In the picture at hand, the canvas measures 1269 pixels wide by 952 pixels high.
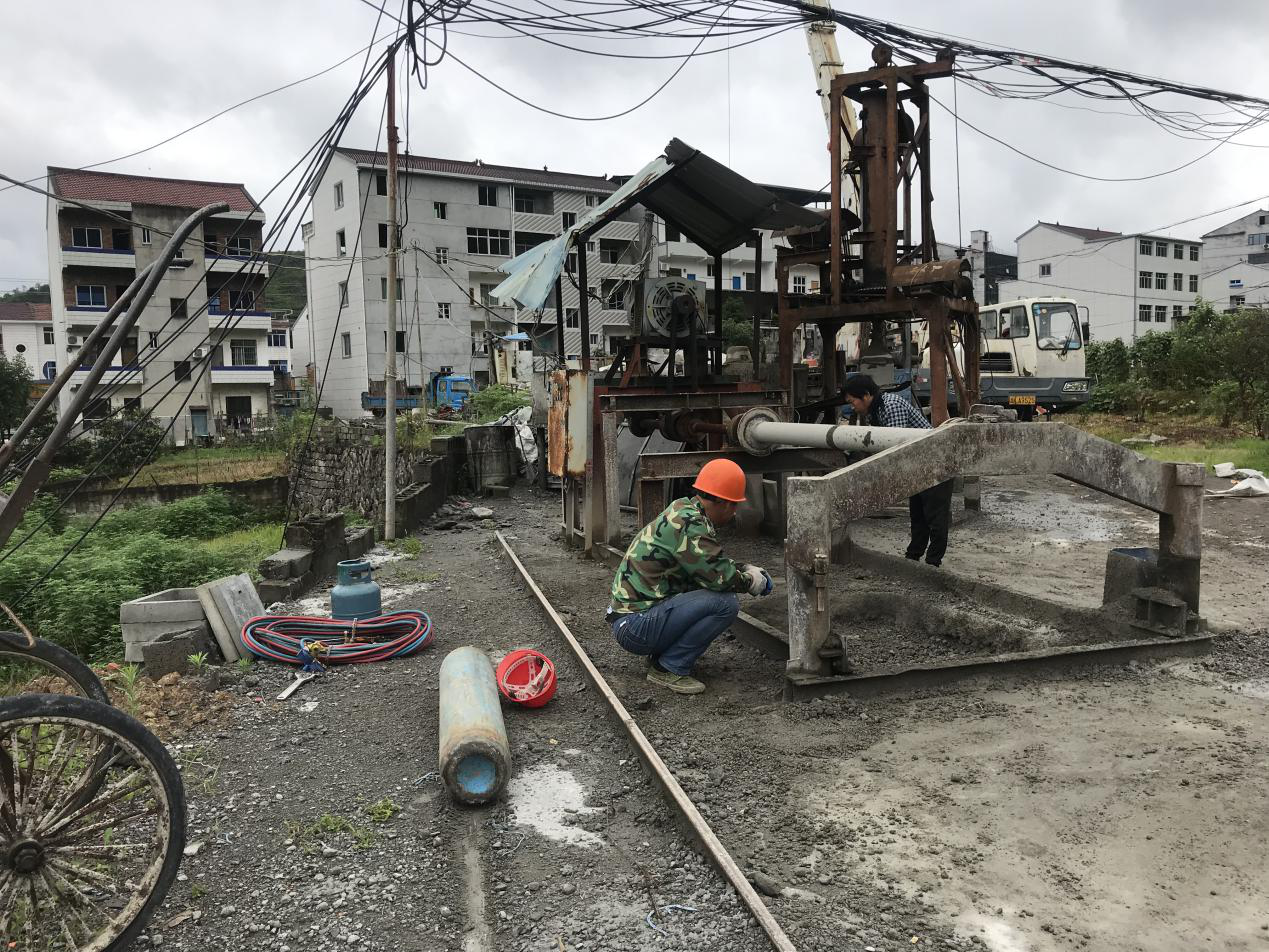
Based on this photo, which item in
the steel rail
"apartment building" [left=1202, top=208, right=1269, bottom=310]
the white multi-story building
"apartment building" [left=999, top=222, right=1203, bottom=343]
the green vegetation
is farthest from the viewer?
the white multi-story building

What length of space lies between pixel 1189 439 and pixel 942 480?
15.2m

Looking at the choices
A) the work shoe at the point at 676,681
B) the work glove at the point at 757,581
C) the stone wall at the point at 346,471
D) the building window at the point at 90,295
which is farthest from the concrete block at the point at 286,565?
the building window at the point at 90,295

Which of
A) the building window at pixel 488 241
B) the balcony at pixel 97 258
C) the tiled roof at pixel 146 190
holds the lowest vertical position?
the balcony at pixel 97 258

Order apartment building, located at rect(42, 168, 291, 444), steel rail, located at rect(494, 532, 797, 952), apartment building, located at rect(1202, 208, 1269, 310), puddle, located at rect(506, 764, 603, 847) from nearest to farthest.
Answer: steel rail, located at rect(494, 532, 797, 952) < puddle, located at rect(506, 764, 603, 847) < apartment building, located at rect(42, 168, 291, 444) < apartment building, located at rect(1202, 208, 1269, 310)

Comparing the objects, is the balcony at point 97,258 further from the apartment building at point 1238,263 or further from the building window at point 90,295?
the apartment building at point 1238,263

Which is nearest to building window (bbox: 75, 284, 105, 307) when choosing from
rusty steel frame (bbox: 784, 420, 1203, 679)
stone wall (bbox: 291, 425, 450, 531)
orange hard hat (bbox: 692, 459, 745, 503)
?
stone wall (bbox: 291, 425, 450, 531)

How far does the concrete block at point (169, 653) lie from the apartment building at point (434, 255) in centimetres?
3651

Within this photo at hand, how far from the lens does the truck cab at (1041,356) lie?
68.7 feet

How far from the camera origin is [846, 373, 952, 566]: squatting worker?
7695 millimetres

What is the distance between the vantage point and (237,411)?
158ft

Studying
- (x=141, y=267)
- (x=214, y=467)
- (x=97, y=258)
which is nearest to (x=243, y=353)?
(x=141, y=267)

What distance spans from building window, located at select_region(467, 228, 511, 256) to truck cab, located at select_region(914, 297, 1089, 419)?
30.1 m

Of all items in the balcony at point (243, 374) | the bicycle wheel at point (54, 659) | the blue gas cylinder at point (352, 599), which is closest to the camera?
the bicycle wheel at point (54, 659)

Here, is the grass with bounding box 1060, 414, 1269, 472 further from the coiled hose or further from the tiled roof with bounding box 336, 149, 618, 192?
the tiled roof with bounding box 336, 149, 618, 192
